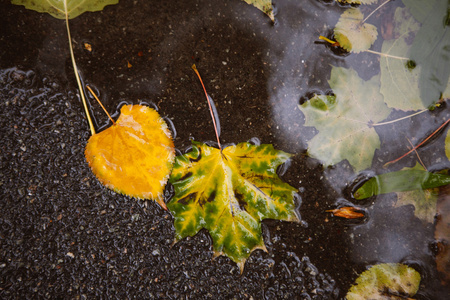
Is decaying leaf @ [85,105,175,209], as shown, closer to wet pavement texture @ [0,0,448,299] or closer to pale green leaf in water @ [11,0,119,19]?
wet pavement texture @ [0,0,448,299]

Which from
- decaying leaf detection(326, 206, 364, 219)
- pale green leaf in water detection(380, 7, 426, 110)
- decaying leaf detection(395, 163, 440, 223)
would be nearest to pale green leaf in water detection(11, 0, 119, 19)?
pale green leaf in water detection(380, 7, 426, 110)

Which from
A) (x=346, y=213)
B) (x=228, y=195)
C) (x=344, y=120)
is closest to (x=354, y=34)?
(x=344, y=120)

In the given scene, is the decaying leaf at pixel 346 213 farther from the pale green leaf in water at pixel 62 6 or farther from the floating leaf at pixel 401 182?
the pale green leaf in water at pixel 62 6

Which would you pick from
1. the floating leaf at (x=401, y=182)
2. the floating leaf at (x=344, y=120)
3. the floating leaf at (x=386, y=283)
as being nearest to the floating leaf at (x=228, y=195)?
the floating leaf at (x=344, y=120)

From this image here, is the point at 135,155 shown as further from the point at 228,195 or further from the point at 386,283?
the point at 386,283

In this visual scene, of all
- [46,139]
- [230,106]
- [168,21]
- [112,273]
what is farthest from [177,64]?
[112,273]

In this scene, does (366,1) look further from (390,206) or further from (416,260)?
(416,260)
